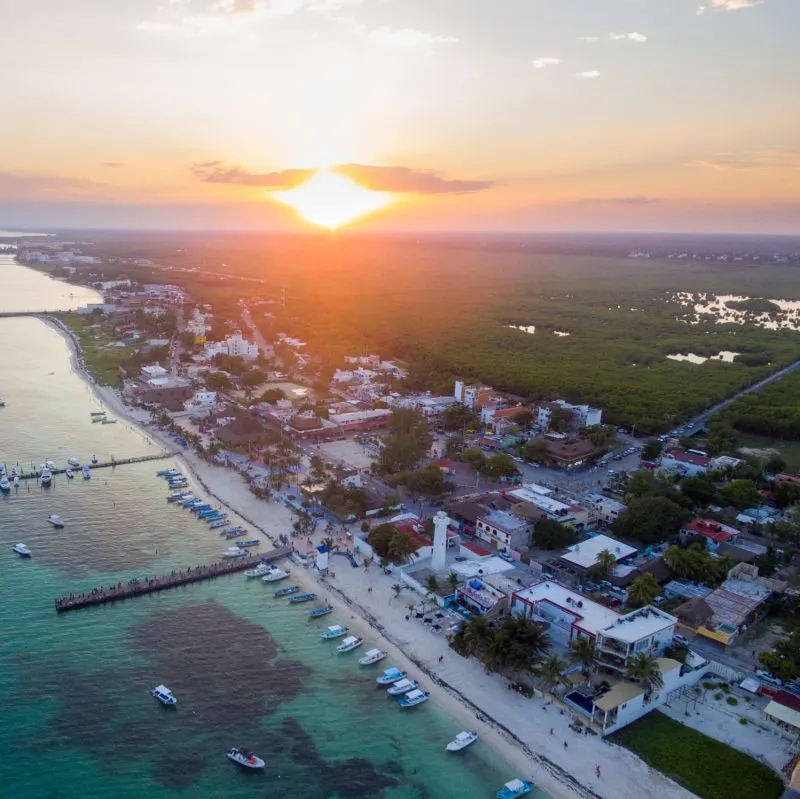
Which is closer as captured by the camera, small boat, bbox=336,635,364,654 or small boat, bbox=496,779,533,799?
small boat, bbox=496,779,533,799

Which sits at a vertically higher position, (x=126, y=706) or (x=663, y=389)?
(x=663, y=389)

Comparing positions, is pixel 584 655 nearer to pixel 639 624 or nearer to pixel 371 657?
pixel 639 624

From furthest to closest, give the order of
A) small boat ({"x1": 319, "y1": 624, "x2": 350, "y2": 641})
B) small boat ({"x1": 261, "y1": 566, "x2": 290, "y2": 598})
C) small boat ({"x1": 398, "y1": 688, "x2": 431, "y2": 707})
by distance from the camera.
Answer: small boat ({"x1": 261, "y1": 566, "x2": 290, "y2": 598})
small boat ({"x1": 319, "y1": 624, "x2": 350, "y2": 641})
small boat ({"x1": 398, "y1": 688, "x2": 431, "y2": 707})

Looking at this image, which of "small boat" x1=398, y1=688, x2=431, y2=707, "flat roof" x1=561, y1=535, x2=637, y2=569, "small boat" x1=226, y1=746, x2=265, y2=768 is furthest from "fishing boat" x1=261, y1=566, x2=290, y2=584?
"flat roof" x1=561, y1=535, x2=637, y2=569

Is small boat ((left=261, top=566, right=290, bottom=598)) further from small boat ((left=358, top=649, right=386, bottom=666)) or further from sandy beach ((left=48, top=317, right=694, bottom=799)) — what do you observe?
small boat ((left=358, top=649, right=386, bottom=666))

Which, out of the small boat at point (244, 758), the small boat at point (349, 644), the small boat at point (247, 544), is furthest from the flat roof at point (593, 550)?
the small boat at point (244, 758)

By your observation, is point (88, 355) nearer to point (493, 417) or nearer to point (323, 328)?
point (323, 328)

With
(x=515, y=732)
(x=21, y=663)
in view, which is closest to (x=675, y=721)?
(x=515, y=732)
